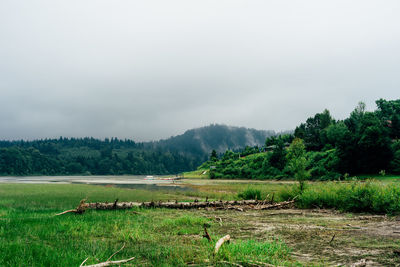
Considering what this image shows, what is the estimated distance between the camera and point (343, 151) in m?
66.1

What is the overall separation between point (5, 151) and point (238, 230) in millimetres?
209958

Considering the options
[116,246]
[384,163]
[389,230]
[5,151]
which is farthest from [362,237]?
[5,151]

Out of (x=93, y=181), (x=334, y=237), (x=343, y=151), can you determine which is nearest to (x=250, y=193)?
(x=334, y=237)

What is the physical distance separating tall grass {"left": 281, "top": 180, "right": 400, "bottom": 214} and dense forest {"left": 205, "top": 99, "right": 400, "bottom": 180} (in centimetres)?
717

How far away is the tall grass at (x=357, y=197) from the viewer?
17.8 m

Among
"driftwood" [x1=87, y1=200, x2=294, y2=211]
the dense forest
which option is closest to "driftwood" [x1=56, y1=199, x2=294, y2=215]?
"driftwood" [x1=87, y1=200, x2=294, y2=211]

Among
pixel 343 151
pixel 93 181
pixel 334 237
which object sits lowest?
pixel 93 181

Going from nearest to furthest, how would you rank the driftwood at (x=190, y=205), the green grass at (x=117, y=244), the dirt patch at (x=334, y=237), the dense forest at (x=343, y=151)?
the green grass at (x=117, y=244) → the dirt patch at (x=334, y=237) → the driftwood at (x=190, y=205) → the dense forest at (x=343, y=151)

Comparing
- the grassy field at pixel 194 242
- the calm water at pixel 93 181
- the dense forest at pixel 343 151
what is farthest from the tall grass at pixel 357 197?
the calm water at pixel 93 181

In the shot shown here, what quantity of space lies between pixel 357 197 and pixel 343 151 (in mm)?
51970

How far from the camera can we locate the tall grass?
17.8 metres

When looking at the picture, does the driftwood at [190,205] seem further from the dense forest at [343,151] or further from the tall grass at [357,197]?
the dense forest at [343,151]

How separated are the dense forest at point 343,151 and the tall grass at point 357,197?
717 centimetres

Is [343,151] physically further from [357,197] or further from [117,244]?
[117,244]
